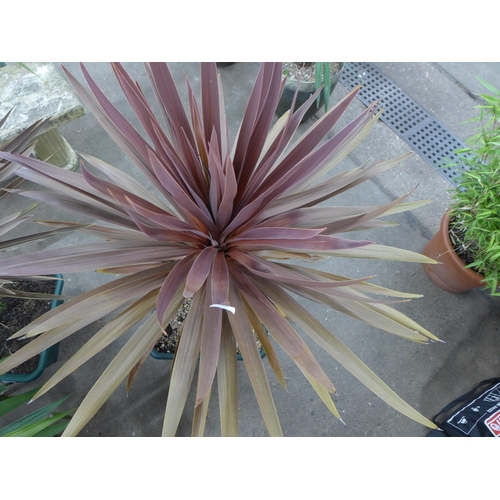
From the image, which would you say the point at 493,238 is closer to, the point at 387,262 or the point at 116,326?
the point at 387,262

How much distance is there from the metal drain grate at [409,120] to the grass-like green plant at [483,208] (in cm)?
49

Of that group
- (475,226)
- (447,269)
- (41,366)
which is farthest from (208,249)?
(447,269)

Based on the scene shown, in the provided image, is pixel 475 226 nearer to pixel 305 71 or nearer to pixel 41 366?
pixel 305 71

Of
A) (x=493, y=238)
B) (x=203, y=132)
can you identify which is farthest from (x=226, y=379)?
(x=493, y=238)

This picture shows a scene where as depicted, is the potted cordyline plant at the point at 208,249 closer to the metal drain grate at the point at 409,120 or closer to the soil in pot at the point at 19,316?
the soil in pot at the point at 19,316

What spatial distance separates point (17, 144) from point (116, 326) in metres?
0.56

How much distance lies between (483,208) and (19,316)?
1.47m

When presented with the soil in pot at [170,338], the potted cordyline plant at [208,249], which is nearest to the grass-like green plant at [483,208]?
the potted cordyline plant at [208,249]

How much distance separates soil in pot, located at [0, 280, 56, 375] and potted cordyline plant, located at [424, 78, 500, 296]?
1.36 m

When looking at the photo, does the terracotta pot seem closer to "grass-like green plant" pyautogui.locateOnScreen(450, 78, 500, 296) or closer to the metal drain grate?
"grass-like green plant" pyautogui.locateOnScreen(450, 78, 500, 296)

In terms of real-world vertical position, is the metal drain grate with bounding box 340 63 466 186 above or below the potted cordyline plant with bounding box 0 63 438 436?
above

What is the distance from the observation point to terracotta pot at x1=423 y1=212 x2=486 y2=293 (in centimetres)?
143

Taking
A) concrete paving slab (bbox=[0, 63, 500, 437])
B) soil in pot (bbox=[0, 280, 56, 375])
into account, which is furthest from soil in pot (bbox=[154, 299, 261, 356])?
soil in pot (bbox=[0, 280, 56, 375])

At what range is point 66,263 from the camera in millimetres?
779
